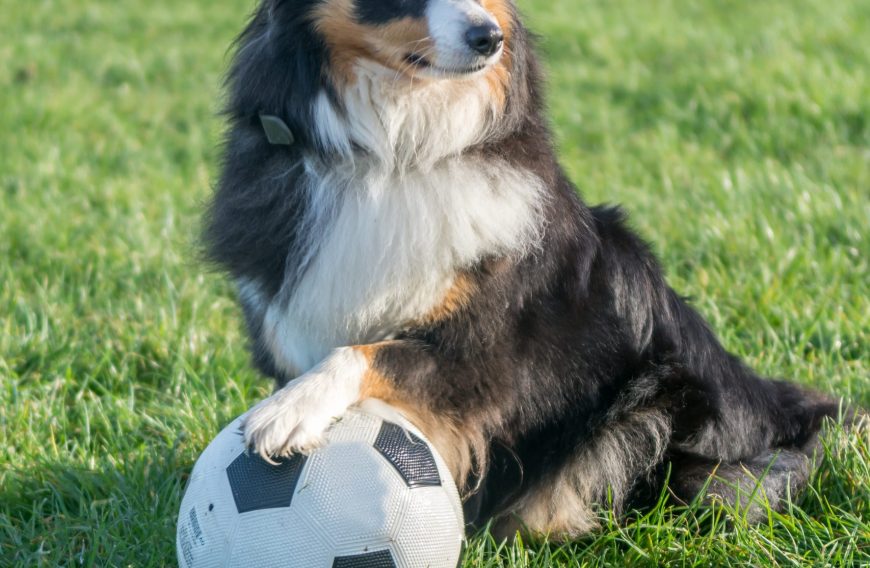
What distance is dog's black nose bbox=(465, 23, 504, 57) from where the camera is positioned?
122 inches

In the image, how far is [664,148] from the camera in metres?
7.18

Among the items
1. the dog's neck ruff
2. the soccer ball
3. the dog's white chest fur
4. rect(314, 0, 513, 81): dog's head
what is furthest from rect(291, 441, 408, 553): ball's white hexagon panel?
rect(314, 0, 513, 81): dog's head

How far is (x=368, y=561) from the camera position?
2.68 meters

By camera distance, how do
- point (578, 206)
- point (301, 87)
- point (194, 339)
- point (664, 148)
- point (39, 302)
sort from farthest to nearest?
point (664, 148) → point (39, 302) → point (194, 339) → point (578, 206) → point (301, 87)

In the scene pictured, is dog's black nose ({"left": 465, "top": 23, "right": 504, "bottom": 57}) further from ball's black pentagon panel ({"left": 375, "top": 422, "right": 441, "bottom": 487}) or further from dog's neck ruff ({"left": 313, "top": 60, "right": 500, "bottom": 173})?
ball's black pentagon panel ({"left": 375, "top": 422, "right": 441, "bottom": 487})

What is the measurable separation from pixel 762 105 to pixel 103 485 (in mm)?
5713

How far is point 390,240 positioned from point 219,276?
72.7 inches

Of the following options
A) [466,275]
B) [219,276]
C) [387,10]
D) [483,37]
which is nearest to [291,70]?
[387,10]

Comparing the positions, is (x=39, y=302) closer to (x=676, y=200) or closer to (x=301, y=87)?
(x=301, y=87)

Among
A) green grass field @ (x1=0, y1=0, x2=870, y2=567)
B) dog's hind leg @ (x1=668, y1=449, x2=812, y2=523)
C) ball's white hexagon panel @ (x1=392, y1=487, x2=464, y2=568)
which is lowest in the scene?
green grass field @ (x1=0, y1=0, x2=870, y2=567)

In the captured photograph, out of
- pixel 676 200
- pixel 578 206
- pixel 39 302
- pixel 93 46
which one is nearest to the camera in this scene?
pixel 578 206

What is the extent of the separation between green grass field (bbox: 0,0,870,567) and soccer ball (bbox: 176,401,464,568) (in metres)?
0.43

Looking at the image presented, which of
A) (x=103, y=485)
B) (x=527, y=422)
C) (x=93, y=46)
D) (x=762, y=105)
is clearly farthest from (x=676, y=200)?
(x=93, y=46)

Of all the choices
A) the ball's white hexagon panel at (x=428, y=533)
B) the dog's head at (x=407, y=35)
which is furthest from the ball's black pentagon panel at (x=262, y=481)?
the dog's head at (x=407, y=35)
